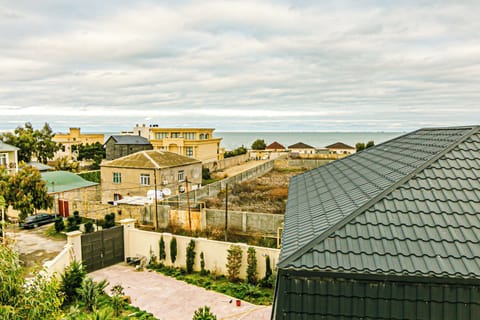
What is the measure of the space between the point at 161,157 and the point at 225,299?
21337 millimetres

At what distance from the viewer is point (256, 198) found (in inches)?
1162

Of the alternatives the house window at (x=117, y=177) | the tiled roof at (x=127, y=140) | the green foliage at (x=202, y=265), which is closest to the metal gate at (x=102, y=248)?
the green foliage at (x=202, y=265)

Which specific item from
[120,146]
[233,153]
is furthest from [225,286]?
[233,153]

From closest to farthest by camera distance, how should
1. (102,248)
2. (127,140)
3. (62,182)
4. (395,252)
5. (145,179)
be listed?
(395,252) < (102,248) < (62,182) < (145,179) < (127,140)

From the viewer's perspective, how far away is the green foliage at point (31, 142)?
1791 inches

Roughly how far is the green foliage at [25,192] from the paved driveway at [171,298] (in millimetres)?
7969

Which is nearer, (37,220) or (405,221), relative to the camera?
(405,221)

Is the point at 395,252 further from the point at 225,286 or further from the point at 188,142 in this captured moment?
the point at 188,142

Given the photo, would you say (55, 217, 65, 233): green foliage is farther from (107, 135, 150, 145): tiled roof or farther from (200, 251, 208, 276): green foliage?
(107, 135, 150, 145): tiled roof

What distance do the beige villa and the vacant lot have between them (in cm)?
1388

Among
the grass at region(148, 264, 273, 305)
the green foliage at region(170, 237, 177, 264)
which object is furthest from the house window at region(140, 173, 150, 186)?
the green foliage at region(170, 237, 177, 264)

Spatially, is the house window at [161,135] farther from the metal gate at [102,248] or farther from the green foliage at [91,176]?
the metal gate at [102,248]

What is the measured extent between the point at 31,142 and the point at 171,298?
4335 cm

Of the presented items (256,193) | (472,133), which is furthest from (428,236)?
(256,193)
